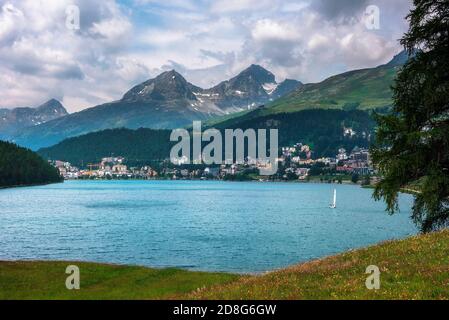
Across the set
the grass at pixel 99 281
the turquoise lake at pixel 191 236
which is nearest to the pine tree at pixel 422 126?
the grass at pixel 99 281

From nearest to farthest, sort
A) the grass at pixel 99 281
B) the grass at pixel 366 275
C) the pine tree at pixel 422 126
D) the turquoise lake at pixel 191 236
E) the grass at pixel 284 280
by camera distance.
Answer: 1. the grass at pixel 366 275
2. the grass at pixel 284 280
3. the grass at pixel 99 281
4. the pine tree at pixel 422 126
5. the turquoise lake at pixel 191 236

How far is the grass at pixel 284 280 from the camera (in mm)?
18312

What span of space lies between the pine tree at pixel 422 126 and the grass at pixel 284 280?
6.87 metres

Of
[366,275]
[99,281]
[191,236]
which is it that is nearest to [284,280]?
[366,275]

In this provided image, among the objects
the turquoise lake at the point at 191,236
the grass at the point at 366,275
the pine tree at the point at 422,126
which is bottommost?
the turquoise lake at the point at 191,236

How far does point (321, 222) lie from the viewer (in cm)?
11481

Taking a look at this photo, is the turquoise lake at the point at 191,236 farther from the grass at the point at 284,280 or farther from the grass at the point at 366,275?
the grass at the point at 366,275

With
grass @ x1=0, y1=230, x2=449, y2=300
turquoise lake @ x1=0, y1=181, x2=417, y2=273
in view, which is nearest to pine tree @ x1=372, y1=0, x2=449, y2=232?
grass @ x1=0, y1=230, x2=449, y2=300

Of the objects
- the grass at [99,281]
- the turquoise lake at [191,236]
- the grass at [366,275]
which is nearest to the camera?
the grass at [366,275]

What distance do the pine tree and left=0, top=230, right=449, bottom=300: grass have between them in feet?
22.5

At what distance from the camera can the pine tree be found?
112 ft
